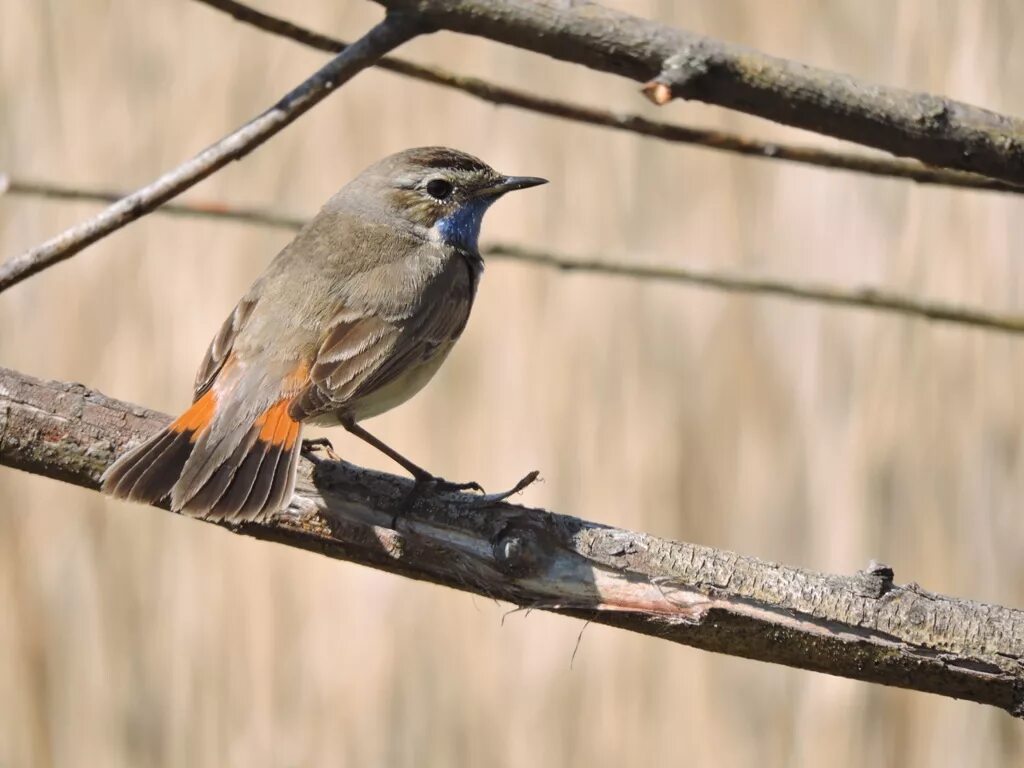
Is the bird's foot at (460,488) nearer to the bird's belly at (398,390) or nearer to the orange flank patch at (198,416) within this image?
the orange flank patch at (198,416)

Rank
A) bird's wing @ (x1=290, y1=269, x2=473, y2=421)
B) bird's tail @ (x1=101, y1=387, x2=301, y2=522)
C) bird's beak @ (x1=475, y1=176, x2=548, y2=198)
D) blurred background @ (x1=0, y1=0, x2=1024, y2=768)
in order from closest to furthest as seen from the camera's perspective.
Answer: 1. bird's tail @ (x1=101, y1=387, x2=301, y2=522)
2. bird's wing @ (x1=290, y1=269, x2=473, y2=421)
3. bird's beak @ (x1=475, y1=176, x2=548, y2=198)
4. blurred background @ (x1=0, y1=0, x2=1024, y2=768)

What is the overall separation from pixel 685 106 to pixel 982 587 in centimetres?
221

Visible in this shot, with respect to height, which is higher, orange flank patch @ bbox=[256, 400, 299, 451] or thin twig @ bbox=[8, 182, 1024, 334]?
thin twig @ bbox=[8, 182, 1024, 334]

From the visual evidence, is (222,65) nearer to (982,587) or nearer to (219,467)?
(219,467)

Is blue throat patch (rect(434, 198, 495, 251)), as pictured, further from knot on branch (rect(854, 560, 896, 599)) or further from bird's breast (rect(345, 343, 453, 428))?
knot on branch (rect(854, 560, 896, 599))

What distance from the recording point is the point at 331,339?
3420 mm

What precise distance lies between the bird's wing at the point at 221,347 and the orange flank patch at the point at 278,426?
0.84 feet

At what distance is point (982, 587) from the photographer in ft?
14.5

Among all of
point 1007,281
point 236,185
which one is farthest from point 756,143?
point 236,185

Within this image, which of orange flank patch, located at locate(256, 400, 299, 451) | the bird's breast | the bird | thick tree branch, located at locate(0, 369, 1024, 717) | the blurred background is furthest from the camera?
the blurred background

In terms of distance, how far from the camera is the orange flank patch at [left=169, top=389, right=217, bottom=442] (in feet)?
9.63

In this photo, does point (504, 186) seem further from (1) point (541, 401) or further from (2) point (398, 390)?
(1) point (541, 401)

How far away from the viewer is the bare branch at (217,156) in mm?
2096

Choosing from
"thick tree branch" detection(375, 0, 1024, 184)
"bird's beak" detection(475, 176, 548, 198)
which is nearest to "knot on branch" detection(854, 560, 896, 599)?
"thick tree branch" detection(375, 0, 1024, 184)
